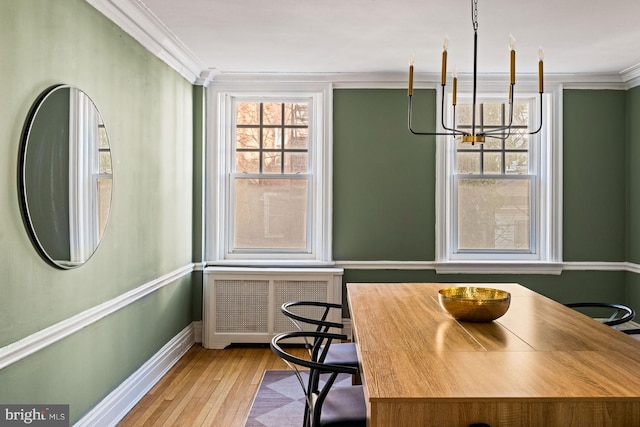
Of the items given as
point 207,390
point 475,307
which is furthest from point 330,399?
point 207,390

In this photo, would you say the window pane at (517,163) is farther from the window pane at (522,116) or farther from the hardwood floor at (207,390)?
the hardwood floor at (207,390)

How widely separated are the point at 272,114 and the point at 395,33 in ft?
5.74

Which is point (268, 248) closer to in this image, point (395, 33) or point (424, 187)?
point (424, 187)

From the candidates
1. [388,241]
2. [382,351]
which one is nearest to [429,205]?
[388,241]

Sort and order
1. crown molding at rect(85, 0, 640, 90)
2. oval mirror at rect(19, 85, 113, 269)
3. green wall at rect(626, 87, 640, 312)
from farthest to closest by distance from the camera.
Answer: green wall at rect(626, 87, 640, 312) < crown molding at rect(85, 0, 640, 90) < oval mirror at rect(19, 85, 113, 269)

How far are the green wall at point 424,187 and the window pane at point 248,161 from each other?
0.77 meters

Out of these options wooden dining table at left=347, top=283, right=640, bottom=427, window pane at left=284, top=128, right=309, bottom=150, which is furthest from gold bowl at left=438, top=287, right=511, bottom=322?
window pane at left=284, top=128, right=309, bottom=150

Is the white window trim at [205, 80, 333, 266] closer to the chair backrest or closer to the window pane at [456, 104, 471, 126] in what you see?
the window pane at [456, 104, 471, 126]

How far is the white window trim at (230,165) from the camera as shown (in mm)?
4934

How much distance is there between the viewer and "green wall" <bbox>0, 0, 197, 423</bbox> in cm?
217

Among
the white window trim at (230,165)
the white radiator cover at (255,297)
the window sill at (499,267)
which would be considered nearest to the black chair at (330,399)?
the white radiator cover at (255,297)

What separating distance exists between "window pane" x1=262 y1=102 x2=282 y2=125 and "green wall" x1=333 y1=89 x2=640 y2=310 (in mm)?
560

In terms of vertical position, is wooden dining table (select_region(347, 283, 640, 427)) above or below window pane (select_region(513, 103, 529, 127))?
below

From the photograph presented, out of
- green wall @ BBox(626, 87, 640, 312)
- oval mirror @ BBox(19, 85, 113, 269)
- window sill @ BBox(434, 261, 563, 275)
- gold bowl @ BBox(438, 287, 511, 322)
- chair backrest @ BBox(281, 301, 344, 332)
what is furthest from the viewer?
window sill @ BBox(434, 261, 563, 275)
